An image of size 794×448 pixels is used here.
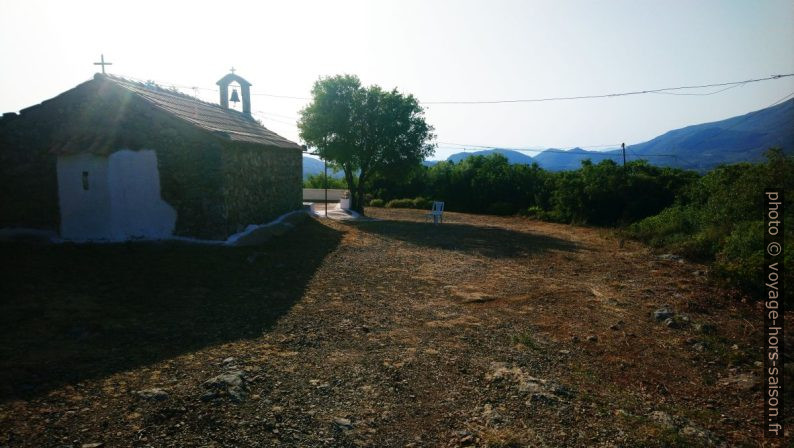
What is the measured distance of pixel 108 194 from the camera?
11.1 metres

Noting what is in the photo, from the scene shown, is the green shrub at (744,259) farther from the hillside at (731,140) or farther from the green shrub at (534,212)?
the hillside at (731,140)

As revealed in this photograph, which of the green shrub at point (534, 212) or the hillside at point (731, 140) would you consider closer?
the green shrub at point (534, 212)

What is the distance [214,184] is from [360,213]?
44.0 feet

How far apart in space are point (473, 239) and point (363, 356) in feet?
35.1

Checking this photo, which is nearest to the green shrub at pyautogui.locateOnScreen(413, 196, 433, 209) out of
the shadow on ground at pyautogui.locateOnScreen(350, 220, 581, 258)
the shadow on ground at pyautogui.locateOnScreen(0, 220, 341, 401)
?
the shadow on ground at pyautogui.locateOnScreen(350, 220, 581, 258)

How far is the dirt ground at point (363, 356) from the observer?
3.62 meters

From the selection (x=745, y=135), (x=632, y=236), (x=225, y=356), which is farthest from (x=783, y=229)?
(x=745, y=135)

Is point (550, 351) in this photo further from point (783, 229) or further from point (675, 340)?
point (783, 229)

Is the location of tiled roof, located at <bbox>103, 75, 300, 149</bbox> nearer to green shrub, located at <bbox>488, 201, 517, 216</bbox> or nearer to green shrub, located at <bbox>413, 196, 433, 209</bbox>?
green shrub, located at <bbox>488, 201, 517, 216</bbox>

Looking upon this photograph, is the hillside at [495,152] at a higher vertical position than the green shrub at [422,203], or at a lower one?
higher

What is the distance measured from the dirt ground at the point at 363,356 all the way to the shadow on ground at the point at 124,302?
0.04 meters

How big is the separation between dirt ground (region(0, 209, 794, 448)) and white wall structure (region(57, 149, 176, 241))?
1.44 metres

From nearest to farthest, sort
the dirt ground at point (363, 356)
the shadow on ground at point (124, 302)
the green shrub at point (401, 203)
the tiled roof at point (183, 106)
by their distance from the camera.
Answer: the dirt ground at point (363, 356) → the shadow on ground at point (124, 302) → the tiled roof at point (183, 106) → the green shrub at point (401, 203)

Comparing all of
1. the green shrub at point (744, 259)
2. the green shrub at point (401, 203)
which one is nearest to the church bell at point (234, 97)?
the green shrub at point (401, 203)
